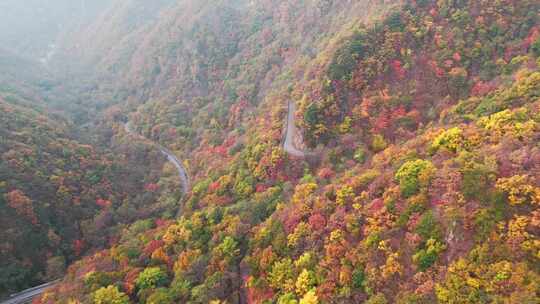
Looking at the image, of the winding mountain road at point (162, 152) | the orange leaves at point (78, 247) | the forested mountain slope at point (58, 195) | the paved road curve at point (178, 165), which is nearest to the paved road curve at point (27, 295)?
the winding mountain road at point (162, 152)

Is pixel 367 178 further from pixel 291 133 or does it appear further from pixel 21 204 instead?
pixel 21 204

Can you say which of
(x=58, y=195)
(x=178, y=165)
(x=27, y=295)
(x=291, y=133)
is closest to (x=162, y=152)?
(x=178, y=165)

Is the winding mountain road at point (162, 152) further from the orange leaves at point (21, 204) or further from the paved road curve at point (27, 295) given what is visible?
the orange leaves at point (21, 204)

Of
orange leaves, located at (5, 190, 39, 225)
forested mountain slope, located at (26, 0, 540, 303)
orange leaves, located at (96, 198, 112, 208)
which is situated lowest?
forested mountain slope, located at (26, 0, 540, 303)

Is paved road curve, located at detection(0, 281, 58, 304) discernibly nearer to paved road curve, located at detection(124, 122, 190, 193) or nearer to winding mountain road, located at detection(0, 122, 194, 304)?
winding mountain road, located at detection(0, 122, 194, 304)

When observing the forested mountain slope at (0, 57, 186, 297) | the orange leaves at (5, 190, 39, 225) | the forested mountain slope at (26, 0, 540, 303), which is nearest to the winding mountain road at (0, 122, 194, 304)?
the forested mountain slope at (0, 57, 186, 297)

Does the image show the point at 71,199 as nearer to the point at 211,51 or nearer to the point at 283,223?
the point at 283,223

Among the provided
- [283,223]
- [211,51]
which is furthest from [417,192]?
[211,51]
